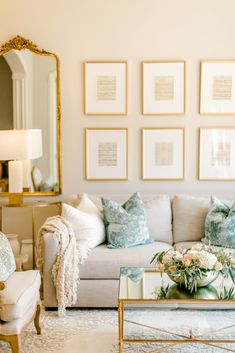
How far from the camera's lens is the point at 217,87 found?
5.29 meters

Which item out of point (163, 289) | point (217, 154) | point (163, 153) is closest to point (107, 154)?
point (163, 153)

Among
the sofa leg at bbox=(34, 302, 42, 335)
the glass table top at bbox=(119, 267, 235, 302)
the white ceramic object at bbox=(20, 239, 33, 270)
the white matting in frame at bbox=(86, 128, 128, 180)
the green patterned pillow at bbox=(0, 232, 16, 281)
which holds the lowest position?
the sofa leg at bbox=(34, 302, 42, 335)

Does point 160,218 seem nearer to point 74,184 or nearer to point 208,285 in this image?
point 74,184

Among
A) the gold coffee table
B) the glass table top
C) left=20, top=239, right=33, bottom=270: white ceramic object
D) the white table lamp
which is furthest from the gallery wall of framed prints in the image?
the glass table top

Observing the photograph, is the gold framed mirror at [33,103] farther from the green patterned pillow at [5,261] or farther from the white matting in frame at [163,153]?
the green patterned pillow at [5,261]

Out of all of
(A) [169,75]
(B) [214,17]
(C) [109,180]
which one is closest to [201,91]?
(A) [169,75]

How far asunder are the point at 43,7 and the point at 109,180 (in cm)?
180

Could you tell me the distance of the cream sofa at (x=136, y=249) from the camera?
14.2ft

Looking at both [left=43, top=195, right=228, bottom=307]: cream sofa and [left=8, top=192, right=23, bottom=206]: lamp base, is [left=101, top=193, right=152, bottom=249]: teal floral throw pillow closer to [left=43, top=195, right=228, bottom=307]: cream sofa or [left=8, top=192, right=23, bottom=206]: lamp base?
[left=43, top=195, right=228, bottom=307]: cream sofa

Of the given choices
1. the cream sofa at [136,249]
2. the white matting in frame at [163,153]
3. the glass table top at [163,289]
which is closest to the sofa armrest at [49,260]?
the cream sofa at [136,249]

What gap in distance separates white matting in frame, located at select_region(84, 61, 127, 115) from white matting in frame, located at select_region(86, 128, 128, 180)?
0.21 metres

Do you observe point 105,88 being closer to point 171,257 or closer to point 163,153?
point 163,153

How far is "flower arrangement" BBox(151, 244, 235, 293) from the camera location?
344 cm

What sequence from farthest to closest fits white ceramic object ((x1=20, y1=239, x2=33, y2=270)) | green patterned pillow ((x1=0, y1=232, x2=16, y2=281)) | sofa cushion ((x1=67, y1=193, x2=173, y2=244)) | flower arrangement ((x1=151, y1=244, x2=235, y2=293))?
white ceramic object ((x1=20, y1=239, x2=33, y2=270)), sofa cushion ((x1=67, y1=193, x2=173, y2=244)), green patterned pillow ((x1=0, y1=232, x2=16, y2=281)), flower arrangement ((x1=151, y1=244, x2=235, y2=293))
